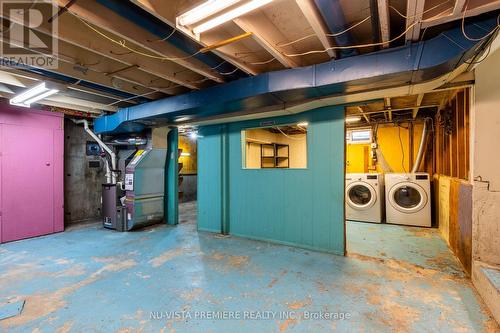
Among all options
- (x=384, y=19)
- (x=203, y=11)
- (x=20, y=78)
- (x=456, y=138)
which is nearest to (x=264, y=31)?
(x=203, y=11)

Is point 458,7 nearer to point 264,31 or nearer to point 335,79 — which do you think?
point 335,79

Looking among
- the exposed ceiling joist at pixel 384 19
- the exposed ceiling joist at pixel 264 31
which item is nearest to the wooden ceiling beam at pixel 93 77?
the exposed ceiling joist at pixel 264 31

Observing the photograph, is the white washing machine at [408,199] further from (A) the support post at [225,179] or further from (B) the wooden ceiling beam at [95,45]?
(B) the wooden ceiling beam at [95,45]

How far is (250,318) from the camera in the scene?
6.22 feet

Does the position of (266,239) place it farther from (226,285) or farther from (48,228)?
(48,228)

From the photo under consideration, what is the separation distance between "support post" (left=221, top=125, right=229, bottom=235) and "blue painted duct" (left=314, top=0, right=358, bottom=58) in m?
2.40

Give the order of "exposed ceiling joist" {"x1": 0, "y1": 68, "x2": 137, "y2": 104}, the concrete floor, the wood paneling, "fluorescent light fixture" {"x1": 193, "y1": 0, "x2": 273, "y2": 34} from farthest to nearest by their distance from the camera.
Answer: "exposed ceiling joist" {"x1": 0, "y1": 68, "x2": 137, "y2": 104}, the wood paneling, the concrete floor, "fluorescent light fixture" {"x1": 193, "y1": 0, "x2": 273, "y2": 34}

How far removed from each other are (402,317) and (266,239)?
216cm

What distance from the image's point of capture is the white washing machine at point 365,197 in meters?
4.94

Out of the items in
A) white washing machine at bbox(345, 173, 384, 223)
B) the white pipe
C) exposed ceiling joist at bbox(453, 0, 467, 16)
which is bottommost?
white washing machine at bbox(345, 173, 384, 223)

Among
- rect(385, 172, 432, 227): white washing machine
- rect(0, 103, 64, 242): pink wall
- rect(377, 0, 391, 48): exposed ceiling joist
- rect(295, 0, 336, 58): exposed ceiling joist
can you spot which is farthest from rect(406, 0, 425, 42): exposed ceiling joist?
rect(0, 103, 64, 242): pink wall

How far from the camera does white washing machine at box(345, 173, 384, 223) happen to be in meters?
4.94

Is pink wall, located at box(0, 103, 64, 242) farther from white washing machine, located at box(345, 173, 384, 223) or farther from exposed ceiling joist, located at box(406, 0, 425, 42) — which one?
white washing machine, located at box(345, 173, 384, 223)

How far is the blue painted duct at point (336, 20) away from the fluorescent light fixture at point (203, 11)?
66 cm
